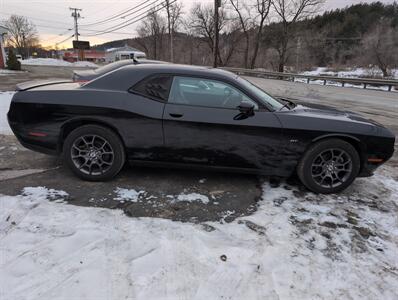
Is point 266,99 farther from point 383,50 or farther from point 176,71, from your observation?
point 383,50

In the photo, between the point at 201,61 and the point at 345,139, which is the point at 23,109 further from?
the point at 201,61

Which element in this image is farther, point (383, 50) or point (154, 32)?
point (154, 32)

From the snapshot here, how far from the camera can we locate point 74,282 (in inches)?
84.0

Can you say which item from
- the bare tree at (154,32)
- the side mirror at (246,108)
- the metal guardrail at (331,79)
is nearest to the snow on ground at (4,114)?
the side mirror at (246,108)

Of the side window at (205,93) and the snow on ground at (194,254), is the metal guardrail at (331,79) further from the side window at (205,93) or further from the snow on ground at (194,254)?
the side window at (205,93)

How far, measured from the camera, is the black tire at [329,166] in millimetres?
3617

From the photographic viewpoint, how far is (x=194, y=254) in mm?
2500

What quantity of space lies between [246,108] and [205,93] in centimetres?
56

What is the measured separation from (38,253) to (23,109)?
6.72 ft

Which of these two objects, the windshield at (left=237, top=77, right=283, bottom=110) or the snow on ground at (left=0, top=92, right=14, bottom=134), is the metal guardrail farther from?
the snow on ground at (left=0, top=92, right=14, bottom=134)

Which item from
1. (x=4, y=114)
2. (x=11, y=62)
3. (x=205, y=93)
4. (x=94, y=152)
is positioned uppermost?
(x=11, y=62)

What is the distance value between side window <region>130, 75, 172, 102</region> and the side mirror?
90 centimetres

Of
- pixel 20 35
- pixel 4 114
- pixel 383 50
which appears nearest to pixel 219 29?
pixel 383 50

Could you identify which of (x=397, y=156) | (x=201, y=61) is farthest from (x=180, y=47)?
(x=397, y=156)
